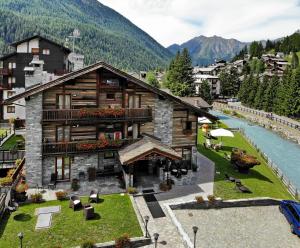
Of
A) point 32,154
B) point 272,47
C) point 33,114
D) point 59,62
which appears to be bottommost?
point 32,154

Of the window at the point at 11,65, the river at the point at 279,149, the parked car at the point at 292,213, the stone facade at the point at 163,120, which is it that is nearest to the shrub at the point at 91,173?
the stone facade at the point at 163,120

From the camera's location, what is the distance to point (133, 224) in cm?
1894

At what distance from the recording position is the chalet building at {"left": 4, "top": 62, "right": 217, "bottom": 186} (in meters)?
24.1

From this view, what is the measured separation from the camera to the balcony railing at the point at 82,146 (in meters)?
24.5

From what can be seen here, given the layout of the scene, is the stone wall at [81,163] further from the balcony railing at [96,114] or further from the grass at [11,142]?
the grass at [11,142]

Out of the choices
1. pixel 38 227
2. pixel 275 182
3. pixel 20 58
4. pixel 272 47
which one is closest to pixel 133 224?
pixel 38 227

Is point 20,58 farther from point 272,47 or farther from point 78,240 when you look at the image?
point 272,47

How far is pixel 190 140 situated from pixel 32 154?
47.0 ft

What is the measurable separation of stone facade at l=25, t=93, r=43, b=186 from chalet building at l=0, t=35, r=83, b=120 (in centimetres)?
2813

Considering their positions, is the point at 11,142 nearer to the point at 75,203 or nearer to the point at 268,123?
the point at 75,203

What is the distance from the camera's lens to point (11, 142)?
36.7m

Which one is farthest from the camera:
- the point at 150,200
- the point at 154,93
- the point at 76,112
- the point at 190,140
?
the point at 190,140

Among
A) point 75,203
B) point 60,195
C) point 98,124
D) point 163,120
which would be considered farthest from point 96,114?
point 75,203

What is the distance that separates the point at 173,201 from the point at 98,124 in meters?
9.16
